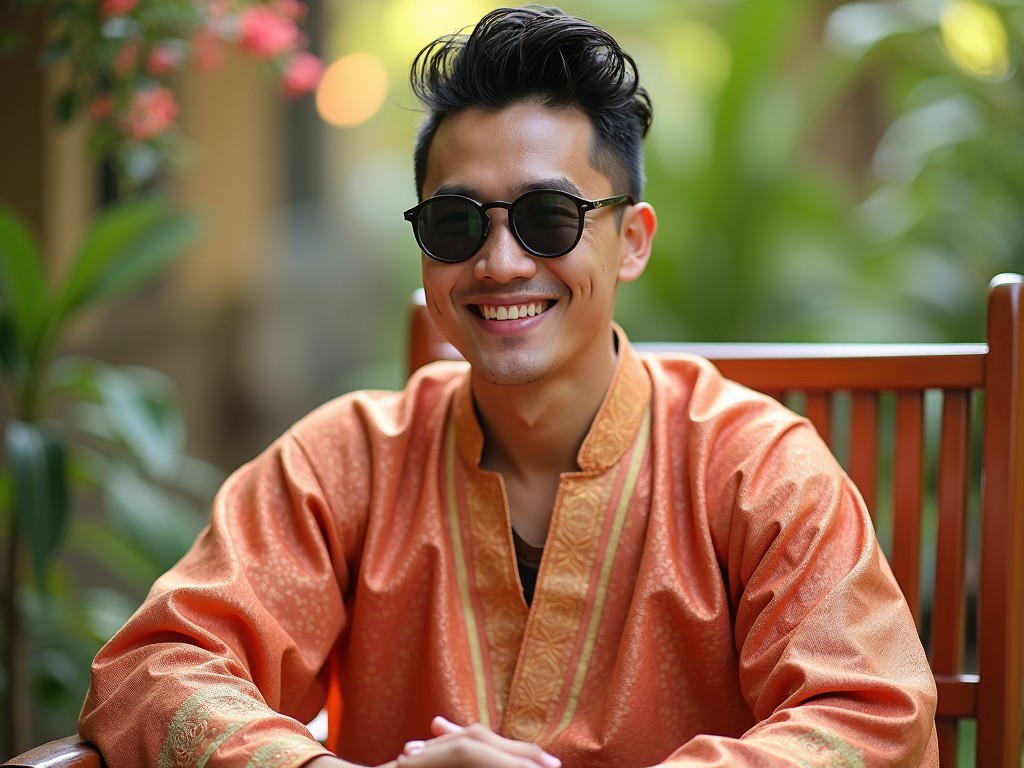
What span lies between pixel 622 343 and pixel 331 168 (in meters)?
4.22

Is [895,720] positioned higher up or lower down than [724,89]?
lower down

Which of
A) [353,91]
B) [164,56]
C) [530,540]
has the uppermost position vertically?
[353,91]

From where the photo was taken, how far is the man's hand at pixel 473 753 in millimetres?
1194

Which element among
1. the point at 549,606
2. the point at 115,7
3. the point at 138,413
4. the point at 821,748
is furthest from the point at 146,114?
the point at 821,748

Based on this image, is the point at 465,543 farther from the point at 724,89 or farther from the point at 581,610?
the point at 724,89

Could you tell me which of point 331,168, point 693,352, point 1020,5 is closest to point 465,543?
point 693,352

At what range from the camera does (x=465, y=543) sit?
Answer: 62.6 inches

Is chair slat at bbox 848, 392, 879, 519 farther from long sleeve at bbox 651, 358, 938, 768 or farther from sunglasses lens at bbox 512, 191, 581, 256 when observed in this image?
sunglasses lens at bbox 512, 191, 581, 256

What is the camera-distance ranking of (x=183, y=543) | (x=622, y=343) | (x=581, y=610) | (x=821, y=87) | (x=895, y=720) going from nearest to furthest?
1. (x=895, y=720)
2. (x=581, y=610)
3. (x=622, y=343)
4. (x=183, y=543)
5. (x=821, y=87)

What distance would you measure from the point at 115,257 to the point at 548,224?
1050 mm

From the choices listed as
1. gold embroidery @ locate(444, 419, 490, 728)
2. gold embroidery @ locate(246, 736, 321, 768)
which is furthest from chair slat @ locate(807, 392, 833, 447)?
gold embroidery @ locate(246, 736, 321, 768)

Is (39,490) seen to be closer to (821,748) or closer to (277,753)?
(277,753)

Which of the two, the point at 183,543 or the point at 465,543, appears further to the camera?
the point at 183,543

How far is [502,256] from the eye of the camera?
1.43 metres
